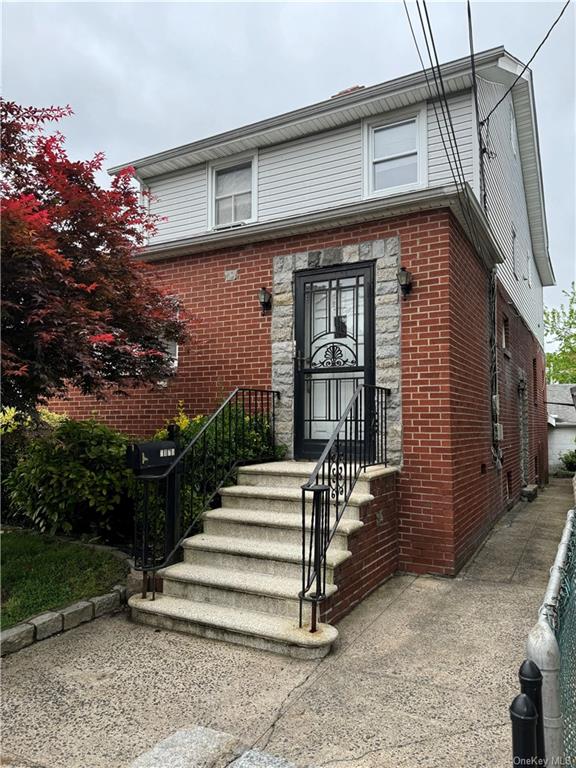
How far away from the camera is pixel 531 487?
34.1 feet

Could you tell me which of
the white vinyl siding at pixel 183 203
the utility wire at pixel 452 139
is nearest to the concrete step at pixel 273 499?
the utility wire at pixel 452 139

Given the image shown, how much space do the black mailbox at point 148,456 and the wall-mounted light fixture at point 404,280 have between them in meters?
2.77

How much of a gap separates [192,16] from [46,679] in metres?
5.97

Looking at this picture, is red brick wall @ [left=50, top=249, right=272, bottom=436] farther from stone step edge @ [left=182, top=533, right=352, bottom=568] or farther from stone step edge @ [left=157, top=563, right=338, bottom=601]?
stone step edge @ [left=157, top=563, right=338, bottom=601]

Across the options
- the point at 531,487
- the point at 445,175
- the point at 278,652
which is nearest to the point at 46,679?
the point at 278,652

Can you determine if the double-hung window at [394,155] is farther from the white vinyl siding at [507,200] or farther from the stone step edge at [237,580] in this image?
the stone step edge at [237,580]

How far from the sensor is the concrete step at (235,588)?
11.8ft

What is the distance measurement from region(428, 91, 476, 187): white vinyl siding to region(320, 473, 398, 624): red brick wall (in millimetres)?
4595

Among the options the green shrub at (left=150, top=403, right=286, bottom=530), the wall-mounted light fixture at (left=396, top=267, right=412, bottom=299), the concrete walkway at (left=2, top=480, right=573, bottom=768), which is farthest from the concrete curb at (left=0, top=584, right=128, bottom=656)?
the wall-mounted light fixture at (left=396, top=267, right=412, bottom=299)

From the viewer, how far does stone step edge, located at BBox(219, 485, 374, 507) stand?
14.2 ft

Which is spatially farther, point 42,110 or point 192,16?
point 192,16

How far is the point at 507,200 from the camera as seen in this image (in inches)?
379

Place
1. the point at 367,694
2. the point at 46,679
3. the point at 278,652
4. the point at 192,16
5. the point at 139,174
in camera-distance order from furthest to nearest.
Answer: the point at 139,174 → the point at 192,16 → the point at 278,652 → the point at 46,679 → the point at 367,694

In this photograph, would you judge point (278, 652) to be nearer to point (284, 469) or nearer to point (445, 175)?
point (284, 469)
